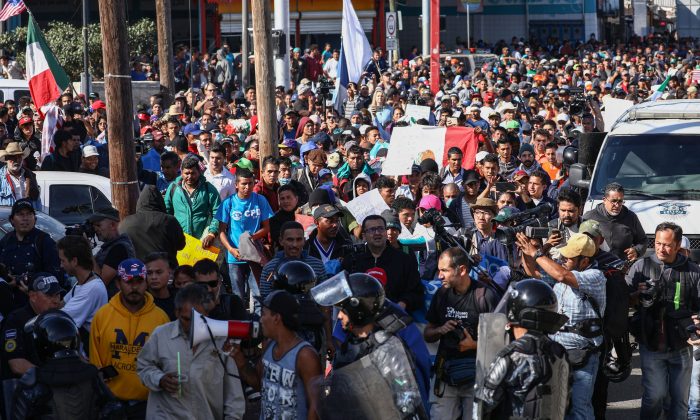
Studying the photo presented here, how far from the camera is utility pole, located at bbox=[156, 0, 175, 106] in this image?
25.5m

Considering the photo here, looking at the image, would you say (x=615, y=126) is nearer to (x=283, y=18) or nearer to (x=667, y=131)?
(x=667, y=131)

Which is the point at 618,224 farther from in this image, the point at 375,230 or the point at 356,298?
the point at 356,298

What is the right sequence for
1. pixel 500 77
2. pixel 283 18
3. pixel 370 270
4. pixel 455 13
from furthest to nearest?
pixel 455 13, pixel 500 77, pixel 283 18, pixel 370 270

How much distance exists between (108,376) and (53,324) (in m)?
0.83

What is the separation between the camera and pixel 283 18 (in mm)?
21688

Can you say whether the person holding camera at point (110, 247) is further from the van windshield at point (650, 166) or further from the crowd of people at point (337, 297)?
the van windshield at point (650, 166)

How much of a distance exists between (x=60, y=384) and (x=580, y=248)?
139 inches

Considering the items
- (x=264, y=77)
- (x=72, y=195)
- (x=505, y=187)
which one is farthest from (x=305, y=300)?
(x=264, y=77)

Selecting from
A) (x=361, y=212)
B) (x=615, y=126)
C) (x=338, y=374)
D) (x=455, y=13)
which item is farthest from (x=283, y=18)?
(x=455, y=13)

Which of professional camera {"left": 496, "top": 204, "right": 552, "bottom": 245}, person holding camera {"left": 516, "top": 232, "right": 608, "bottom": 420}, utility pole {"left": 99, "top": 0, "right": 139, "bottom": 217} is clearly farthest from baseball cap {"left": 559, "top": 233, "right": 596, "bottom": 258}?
utility pole {"left": 99, "top": 0, "right": 139, "bottom": 217}

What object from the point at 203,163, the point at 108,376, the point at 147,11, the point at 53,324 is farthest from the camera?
the point at 147,11

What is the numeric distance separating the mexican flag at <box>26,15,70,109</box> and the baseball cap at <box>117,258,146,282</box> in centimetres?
887

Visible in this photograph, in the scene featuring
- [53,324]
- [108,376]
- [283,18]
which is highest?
[283,18]

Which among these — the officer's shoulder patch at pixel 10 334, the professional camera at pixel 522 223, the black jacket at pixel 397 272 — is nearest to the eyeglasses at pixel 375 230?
the black jacket at pixel 397 272
